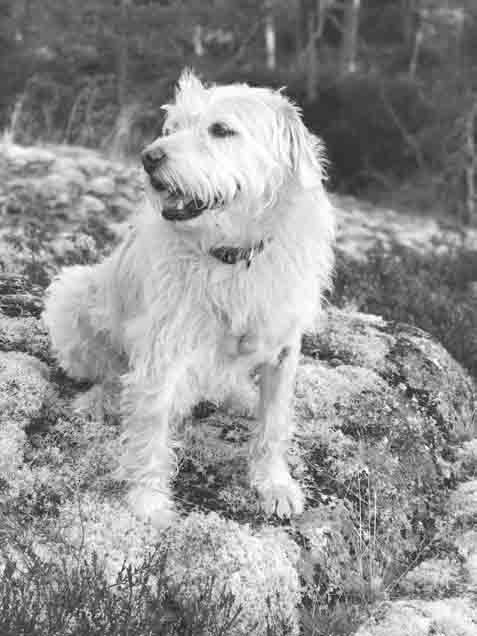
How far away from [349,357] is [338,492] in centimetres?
134

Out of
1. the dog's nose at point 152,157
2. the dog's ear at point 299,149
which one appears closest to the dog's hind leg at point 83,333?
the dog's nose at point 152,157

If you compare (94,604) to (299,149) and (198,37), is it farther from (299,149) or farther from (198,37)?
(198,37)

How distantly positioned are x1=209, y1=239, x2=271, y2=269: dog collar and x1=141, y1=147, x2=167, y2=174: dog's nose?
0.53 m

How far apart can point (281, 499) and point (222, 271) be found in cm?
119

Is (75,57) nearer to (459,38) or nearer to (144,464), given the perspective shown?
(459,38)

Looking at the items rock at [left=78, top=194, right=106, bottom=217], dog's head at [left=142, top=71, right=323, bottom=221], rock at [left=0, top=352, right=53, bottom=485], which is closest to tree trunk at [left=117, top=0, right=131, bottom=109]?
rock at [left=78, top=194, right=106, bottom=217]

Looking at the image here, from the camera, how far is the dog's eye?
3117 millimetres

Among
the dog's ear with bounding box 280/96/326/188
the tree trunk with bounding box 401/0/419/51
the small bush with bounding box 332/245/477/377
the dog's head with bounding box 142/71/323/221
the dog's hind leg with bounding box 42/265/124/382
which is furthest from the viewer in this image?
the tree trunk with bounding box 401/0/419/51

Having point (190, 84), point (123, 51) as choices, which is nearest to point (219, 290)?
point (190, 84)

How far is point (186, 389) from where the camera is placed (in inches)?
136

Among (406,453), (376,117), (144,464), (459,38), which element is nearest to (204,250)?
(144,464)

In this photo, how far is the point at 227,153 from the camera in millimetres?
3059

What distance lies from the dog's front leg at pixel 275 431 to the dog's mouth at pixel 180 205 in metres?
0.93

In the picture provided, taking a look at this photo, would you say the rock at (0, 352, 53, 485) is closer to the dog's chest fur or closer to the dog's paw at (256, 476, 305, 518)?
the dog's chest fur
